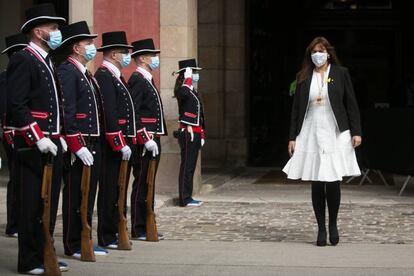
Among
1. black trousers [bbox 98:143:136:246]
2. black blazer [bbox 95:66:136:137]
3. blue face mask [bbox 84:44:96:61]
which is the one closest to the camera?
blue face mask [bbox 84:44:96:61]

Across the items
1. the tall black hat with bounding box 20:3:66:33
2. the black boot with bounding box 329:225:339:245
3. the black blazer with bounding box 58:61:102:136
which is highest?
the tall black hat with bounding box 20:3:66:33

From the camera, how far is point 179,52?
1460 centimetres

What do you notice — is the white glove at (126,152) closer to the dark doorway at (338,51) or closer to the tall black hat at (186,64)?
the tall black hat at (186,64)

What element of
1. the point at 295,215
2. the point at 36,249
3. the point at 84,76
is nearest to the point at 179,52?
the point at 295,215

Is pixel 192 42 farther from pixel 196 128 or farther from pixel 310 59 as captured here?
pixel 310 59

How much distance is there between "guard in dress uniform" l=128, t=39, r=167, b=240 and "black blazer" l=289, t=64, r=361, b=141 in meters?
1.49

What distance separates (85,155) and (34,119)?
0.78m

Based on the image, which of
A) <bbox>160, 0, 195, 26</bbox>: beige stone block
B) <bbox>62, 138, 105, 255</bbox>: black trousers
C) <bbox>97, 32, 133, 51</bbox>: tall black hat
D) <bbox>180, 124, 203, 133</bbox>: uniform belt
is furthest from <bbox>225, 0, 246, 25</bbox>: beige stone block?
<bbox>62, 138, 105, 255</bbox>: black trousers

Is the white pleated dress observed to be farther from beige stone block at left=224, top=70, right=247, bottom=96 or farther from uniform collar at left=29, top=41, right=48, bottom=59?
beige stone block at left=224, top=70, right=247, bottom=96

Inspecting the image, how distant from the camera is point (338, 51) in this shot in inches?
859

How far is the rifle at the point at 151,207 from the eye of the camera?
10242 millimetres

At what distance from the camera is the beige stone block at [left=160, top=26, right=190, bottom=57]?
47.9ft

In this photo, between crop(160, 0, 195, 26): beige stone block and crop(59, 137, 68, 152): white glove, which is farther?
crop(160, 0, 195, 26): beige stone block

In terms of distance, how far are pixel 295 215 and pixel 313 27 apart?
378 inches
